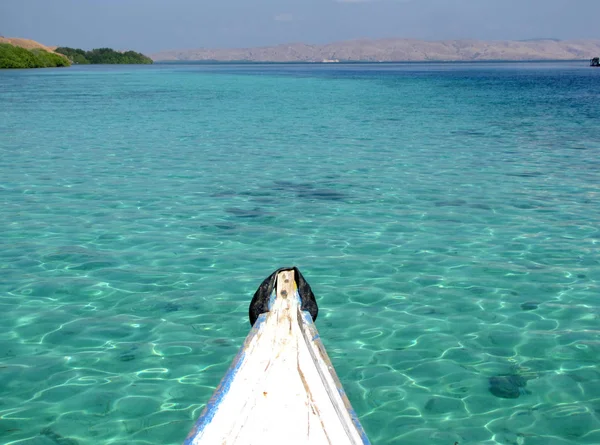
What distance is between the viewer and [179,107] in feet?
113

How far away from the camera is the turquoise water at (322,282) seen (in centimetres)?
579

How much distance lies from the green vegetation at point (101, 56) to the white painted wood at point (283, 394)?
570 feet

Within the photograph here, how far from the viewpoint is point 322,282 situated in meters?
8.62

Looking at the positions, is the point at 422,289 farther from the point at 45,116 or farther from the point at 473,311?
the point at 45,116

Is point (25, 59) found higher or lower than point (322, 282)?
lower

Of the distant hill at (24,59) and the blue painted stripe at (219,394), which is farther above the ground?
the blue painted stripe at (219,394)

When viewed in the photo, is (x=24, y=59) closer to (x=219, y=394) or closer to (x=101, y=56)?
(x=101, y=56)

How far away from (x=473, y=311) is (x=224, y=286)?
3108mm

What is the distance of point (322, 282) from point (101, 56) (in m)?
174

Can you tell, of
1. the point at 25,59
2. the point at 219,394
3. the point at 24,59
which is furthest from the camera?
the point at 25,59

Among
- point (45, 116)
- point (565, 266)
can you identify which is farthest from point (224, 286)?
point (45, 116)

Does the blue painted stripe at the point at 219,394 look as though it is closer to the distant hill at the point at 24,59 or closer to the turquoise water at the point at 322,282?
the turquoise water at the point at 322,282

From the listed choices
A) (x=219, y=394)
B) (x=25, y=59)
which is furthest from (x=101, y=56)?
(x=219, y=394)

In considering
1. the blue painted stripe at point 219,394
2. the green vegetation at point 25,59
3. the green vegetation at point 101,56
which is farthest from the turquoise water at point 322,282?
the green vegetation at point 101,56
